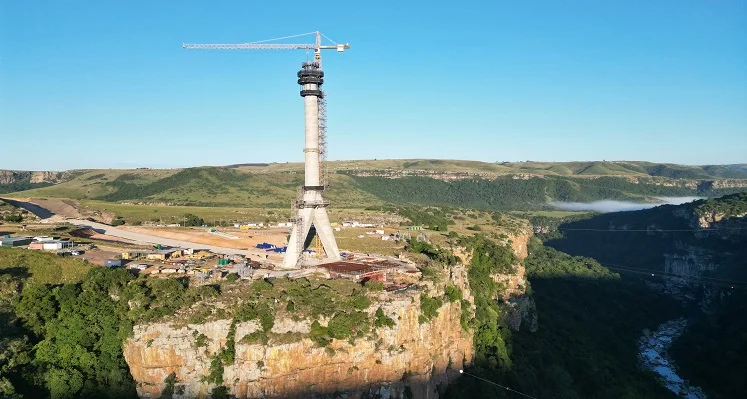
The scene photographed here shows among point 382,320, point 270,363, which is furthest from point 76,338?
point 382,320

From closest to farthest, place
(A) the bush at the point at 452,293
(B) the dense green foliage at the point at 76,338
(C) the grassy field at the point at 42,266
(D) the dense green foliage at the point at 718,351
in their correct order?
(B) the dense green foliage at the point at 76,338, (C) the grassy field at the point at 42,266, (A) the bush at the point at 452,293, (D) the dense green foliage at the point at 718,351

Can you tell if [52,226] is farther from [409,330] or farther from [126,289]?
[409,330]

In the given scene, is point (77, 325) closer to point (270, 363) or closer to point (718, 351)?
point (270, 363)

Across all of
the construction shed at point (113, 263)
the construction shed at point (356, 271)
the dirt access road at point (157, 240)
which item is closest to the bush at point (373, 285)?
the construction shed at point (356, 271)

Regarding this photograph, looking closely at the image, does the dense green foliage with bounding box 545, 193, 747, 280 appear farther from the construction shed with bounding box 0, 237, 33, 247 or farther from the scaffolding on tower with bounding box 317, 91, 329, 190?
the construction shed with bounding box 0, 237, 33, 247

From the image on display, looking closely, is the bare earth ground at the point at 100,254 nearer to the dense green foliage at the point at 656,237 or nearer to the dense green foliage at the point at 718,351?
the dense green foliage at the point at 718,351

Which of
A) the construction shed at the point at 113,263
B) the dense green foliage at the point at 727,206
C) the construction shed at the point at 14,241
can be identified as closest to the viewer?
the construction shed at the point at 113,263
